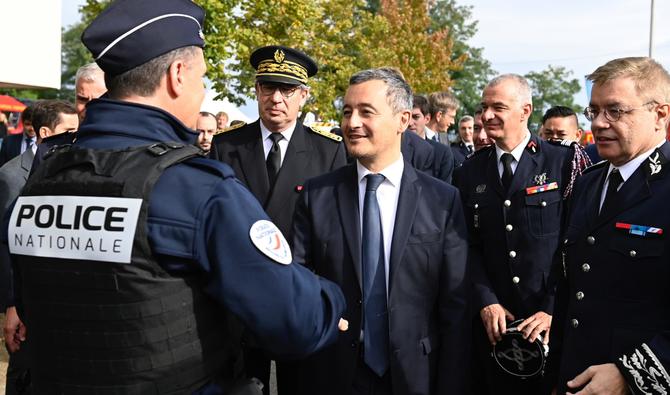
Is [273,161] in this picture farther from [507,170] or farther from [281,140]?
[507,170]

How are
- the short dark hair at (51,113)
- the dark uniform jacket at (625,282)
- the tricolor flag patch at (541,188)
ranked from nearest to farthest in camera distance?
the dark uniform jacket at (625,282) < the tricolor flag patch at (541,188) < the short dark hair at (51,113)

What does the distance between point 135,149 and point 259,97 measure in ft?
7.92

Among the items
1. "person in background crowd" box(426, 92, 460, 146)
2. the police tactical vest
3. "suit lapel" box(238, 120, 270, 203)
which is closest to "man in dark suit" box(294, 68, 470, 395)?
"suit lapel" box(238, 120, 270, 203)

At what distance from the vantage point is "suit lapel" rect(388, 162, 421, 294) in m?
2.87

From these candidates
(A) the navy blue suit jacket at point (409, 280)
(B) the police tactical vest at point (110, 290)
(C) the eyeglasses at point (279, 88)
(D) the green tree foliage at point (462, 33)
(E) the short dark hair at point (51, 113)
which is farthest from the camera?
(D) the green tree foliage at point (462, 33)

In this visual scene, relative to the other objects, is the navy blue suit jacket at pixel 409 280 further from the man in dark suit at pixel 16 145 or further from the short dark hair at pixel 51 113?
the man in dark suit at pixel 16 145

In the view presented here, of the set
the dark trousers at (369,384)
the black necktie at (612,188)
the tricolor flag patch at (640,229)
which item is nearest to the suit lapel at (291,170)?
the dark trousers at (369,384)

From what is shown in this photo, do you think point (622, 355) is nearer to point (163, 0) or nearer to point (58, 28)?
point (163, 0)

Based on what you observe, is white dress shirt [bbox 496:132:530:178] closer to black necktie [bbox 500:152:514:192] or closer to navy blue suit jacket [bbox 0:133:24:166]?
black necktie [bbox 500:152:514:192]

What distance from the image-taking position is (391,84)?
3129 mm

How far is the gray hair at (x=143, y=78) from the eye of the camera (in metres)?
1.99

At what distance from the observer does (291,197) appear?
3951 mm

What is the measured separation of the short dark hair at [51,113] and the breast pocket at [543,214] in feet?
11.7

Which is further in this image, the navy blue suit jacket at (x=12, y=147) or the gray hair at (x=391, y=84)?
the navy blue suit jacket at (x=12, y=147)
